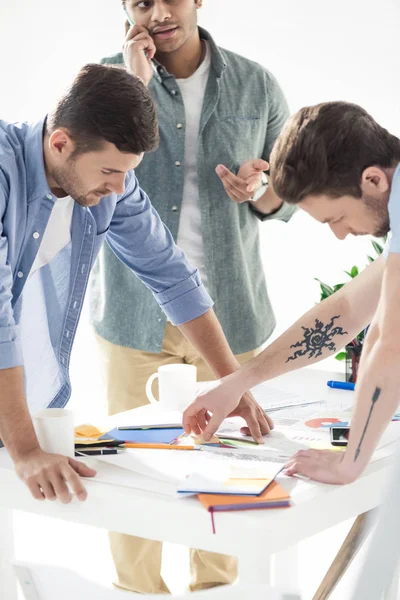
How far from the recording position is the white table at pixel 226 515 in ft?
4.29

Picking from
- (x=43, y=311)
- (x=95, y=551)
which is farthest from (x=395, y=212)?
(x=95, y=551)

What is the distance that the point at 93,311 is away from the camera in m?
2.57

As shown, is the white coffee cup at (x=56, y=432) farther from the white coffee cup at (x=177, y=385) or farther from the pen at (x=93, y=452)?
the white coffee cup at (x=177, y=385)

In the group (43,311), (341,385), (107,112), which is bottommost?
(341,385)

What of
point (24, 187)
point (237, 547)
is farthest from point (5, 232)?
point (237, 547)

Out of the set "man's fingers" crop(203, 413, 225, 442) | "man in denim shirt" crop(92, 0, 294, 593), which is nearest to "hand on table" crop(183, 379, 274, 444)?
"man's fingers" crop(203, 413, 225, 442)

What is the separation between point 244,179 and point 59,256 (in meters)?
0.68

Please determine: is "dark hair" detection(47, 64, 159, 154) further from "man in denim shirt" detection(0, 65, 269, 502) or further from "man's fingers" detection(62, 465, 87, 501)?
"man's fingers" detection(62, 465, 87, 501)

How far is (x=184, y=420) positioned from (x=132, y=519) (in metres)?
0.33

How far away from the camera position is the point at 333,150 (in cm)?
159

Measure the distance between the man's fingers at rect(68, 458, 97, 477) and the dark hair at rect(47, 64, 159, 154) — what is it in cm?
66

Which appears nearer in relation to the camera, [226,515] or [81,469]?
[226,515]

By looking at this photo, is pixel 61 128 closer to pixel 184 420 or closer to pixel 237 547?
pixel 184 420

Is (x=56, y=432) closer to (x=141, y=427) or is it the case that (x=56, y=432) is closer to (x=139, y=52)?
(x=141, y=427)
